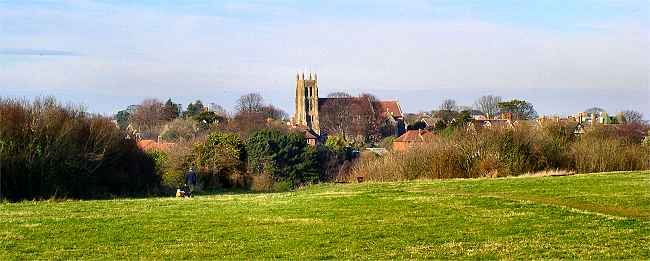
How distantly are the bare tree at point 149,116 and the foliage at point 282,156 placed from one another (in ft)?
156

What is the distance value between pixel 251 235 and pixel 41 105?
1849cm

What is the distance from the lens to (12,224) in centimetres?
1670

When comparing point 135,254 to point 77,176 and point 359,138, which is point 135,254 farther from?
point 359,138

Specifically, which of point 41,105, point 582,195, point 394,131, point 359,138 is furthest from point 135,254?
point 394,131

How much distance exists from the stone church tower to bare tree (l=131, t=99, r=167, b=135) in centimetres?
3146

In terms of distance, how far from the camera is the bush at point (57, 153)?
28594mm

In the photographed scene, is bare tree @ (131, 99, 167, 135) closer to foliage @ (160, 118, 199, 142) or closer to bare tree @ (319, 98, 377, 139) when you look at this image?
foliage @ (160, 118, 199, 142)

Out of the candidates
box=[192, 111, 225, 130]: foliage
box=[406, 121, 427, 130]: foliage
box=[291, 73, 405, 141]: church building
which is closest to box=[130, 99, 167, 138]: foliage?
box=[192, 111, 225, 130]: foliage

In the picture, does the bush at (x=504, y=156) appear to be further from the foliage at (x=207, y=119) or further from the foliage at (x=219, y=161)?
the foliage at (x=207, y=119)

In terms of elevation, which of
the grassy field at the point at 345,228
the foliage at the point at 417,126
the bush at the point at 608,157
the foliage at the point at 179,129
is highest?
the foliage at the point at 417,126

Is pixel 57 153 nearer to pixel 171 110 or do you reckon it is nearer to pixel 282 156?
pixel 282 156

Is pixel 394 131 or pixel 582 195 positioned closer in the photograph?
pixel 582 195

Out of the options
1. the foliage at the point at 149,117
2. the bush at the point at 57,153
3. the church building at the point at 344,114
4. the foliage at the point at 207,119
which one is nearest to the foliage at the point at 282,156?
the bush at the point at 57,153

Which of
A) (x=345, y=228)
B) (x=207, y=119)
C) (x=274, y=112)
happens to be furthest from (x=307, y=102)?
(x=345, y=228)
